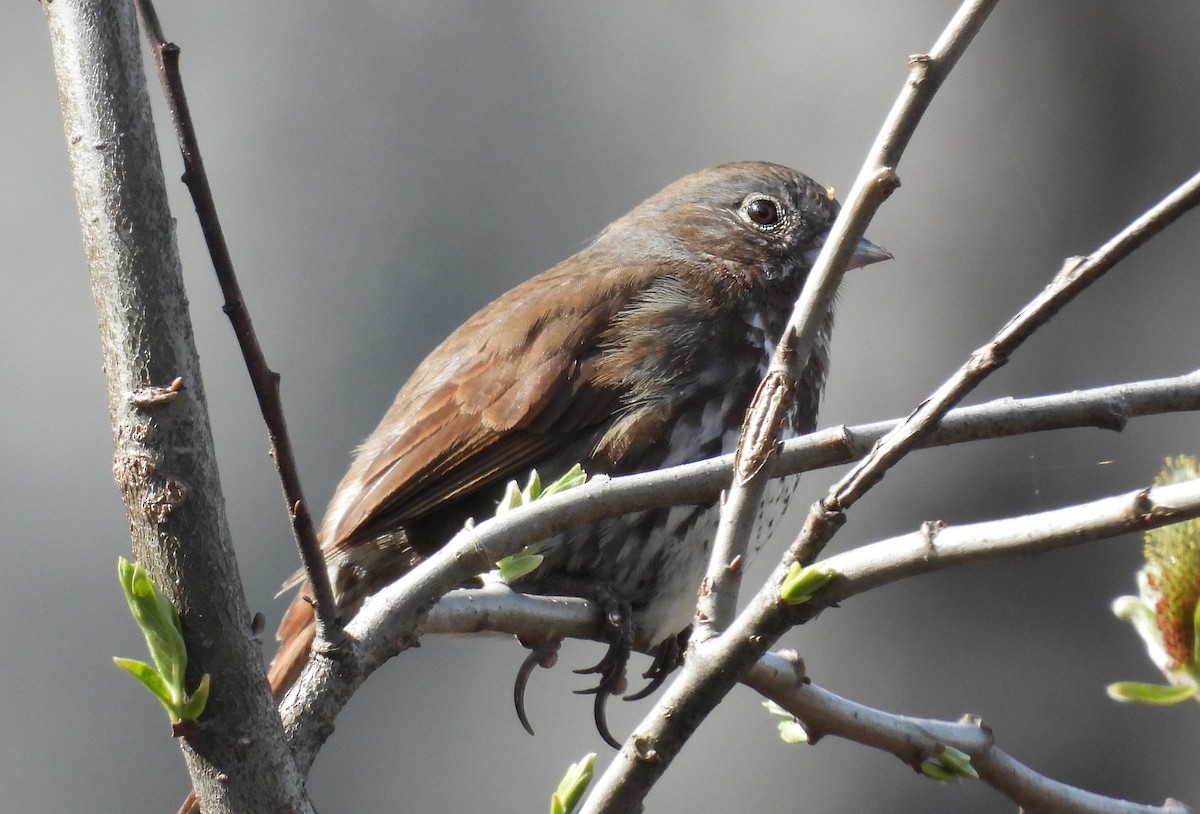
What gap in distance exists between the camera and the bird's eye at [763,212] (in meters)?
3.92

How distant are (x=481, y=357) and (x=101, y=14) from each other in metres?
1.81

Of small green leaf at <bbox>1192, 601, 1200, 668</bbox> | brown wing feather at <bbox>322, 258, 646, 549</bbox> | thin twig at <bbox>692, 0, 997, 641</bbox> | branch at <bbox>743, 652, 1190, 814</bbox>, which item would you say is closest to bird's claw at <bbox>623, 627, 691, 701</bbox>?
brown wing feather at <bbox>322, 258, 646, 549</bbox>

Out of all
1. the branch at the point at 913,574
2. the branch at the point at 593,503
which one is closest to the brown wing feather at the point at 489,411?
the branch at the point at 913,574

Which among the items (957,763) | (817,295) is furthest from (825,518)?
(957,763)

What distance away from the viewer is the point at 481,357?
3.34 m

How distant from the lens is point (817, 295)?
5.08ft

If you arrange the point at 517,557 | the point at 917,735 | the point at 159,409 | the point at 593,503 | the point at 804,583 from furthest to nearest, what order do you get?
the point at 917,735 → the point at 517,557 → the point at 593,503 → the point at 159,409 → the point at 804,583

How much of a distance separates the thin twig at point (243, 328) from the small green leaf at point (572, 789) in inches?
13.1

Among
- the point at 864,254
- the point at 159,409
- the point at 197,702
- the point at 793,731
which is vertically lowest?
the point at 793,731

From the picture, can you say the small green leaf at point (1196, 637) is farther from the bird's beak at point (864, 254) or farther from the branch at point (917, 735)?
the bird's beak at point (864, 254)

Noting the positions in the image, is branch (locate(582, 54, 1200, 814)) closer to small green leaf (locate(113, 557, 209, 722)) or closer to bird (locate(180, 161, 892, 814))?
small green leaf (locate(113, 557, 209, 722))

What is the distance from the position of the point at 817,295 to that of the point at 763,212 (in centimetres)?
243

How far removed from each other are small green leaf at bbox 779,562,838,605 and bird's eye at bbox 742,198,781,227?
259 centimetres

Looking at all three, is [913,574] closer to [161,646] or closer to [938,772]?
[938,772]
